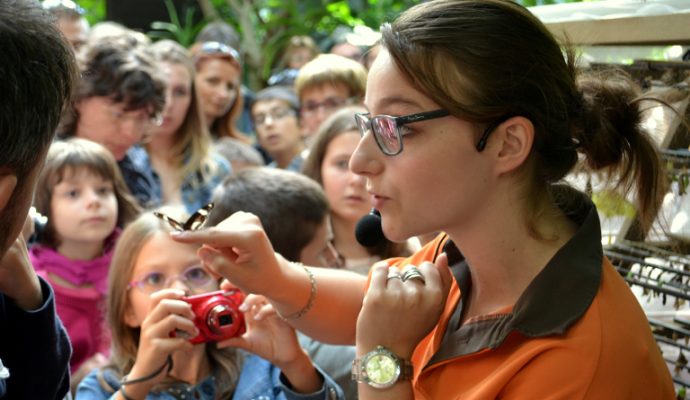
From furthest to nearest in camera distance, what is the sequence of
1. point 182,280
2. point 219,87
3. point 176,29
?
point 176,29
point 219,87
point 182,280

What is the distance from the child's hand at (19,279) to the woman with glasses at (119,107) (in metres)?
1.83

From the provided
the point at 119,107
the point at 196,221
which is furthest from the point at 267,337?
the point at 119,107

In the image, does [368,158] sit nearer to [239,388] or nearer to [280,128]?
[239,388]

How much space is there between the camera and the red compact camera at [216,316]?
1.99 meters

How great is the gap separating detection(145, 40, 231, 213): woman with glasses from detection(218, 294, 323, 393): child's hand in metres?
1.91

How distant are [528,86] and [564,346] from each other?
439 millimetres

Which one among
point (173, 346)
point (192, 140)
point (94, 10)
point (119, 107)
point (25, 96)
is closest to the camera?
point (25, 96)

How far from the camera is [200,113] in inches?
166

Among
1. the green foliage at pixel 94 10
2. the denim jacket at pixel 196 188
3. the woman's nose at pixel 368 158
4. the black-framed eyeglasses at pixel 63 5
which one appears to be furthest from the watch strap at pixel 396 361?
the green foliage at pixel 94 10

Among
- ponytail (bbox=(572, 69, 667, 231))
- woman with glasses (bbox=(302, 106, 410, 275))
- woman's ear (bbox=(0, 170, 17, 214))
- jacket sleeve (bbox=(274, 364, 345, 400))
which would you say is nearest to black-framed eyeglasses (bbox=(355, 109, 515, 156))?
ponytail (bbox=(572, 69, 667, 231))

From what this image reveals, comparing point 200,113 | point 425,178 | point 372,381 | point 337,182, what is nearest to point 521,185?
point 425,178

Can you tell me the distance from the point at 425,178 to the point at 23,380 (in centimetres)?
84

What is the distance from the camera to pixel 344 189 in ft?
9.95

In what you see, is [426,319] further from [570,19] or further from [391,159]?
[570,19]
